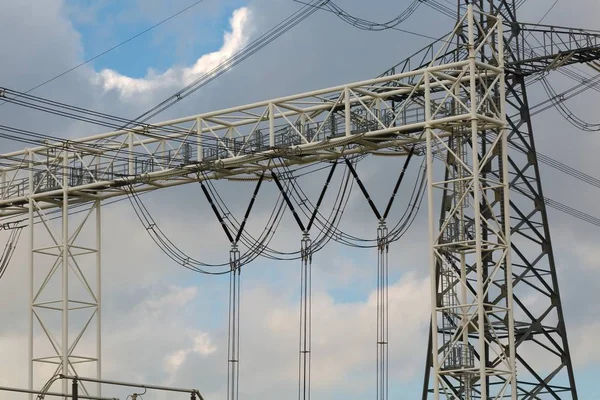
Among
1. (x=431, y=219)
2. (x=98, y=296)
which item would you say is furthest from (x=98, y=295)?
(x=431, y=219)

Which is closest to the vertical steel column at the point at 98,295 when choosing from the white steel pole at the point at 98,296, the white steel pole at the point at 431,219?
the white steel pole at the point at 98,296

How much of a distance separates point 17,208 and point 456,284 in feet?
57.8

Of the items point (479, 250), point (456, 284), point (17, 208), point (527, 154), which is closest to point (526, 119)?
point (527, 154)

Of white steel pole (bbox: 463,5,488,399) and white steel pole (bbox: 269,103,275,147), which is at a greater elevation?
white steel pole (bbox: 269,103,275,147)

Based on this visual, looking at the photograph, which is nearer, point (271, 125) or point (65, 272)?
point (271, 125)

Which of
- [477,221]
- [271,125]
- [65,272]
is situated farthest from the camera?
[65,272]

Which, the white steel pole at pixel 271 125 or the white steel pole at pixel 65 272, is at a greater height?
the white steel pole at pixel 271 125

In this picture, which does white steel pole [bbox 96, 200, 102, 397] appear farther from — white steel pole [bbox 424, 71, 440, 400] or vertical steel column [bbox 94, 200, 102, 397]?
white steel pole [bbox 424, 71, 440, 400]

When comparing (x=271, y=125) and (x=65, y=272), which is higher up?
(x=271, y=125)

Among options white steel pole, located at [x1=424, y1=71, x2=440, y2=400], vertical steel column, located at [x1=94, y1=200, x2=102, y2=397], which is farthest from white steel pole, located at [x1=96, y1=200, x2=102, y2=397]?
white steel pole, located at [x1=424, y1=71, x2=440, y2=400]

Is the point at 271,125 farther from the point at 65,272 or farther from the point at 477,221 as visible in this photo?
the point at 65,272

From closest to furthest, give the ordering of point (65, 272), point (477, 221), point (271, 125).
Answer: point (477, 221) < point (271, 125) < point (65, 272)

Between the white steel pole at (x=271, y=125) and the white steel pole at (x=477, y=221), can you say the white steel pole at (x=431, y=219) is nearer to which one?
the white steel pole at (x=477, y=221)

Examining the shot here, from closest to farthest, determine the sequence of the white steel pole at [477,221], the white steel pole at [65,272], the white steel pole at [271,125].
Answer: the white steel pole at [477,221], the white steel pole at [271,125], the white steel pole at [65,272]
